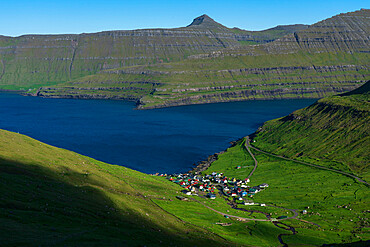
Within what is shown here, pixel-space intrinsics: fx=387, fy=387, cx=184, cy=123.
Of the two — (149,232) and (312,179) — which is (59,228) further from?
(312,179)

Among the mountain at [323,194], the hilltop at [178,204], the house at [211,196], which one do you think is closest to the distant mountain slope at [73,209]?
the hilltop at [178,204]

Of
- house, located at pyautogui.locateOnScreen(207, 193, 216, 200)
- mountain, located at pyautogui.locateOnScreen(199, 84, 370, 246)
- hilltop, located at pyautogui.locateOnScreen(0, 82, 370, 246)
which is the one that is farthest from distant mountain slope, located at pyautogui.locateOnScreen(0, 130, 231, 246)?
mountain, located at pyautogui.locateOnScreen(199, 84, 370, 246)

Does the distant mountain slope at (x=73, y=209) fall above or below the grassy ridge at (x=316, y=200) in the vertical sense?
above

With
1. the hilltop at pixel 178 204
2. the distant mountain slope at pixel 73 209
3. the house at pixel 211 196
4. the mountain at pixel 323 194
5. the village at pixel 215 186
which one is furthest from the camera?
the village at pixel 215 186

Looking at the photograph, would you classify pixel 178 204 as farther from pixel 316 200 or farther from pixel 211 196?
pixel 316 200

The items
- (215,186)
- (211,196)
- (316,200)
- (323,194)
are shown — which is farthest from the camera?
(215,186)

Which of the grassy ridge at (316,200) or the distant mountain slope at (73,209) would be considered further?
the grassy ridge at (316,200)

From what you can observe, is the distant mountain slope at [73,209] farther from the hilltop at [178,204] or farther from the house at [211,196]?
the house at [211,196]

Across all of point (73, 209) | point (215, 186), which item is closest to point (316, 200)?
point (215, 186)

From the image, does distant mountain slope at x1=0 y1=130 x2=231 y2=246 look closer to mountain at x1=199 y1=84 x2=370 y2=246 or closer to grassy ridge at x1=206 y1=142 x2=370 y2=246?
grassy ridge at x1=206 y1=142 x2=370 y2=246
